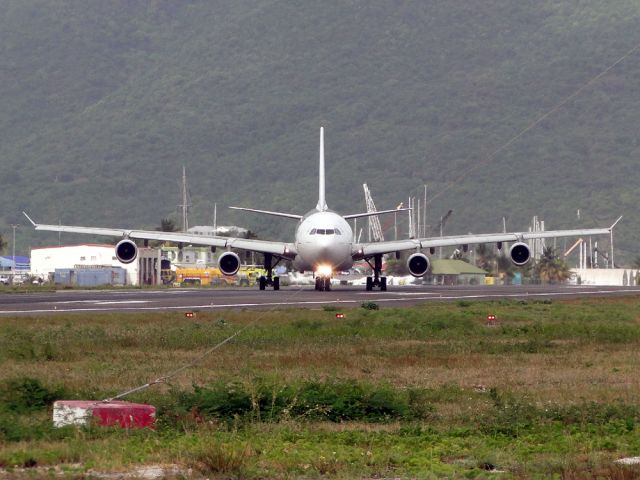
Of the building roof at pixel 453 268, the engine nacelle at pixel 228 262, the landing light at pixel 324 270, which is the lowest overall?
the landing light at pixel 324 270

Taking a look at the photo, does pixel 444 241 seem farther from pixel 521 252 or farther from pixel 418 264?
pixel 521 252

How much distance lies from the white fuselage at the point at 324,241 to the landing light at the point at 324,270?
0.43 ft

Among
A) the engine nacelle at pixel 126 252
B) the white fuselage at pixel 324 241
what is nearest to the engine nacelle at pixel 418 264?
the white fuselage at pixel 324 241

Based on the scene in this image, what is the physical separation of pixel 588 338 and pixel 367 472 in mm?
22950

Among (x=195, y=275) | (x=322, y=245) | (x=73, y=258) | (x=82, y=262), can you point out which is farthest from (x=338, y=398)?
(x=73, y=258)

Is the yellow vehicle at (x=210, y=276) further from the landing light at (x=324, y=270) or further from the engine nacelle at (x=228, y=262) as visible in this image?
the landing light at (x=324, y=270)

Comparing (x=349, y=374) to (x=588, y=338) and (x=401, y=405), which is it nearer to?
(x=401, y=405)

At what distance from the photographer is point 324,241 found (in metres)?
74.9

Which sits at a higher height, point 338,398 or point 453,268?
point 453,268

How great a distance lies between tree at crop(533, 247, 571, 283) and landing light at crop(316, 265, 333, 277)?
9645cm

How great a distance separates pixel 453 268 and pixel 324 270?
91.3 meters

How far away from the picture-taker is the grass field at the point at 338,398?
51.0ft

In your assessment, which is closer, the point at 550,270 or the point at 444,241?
the point at 444,241

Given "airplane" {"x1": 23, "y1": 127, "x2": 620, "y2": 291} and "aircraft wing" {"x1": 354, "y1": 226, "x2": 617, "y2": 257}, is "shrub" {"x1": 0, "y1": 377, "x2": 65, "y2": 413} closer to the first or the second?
"airplane" {"x1": 23, "y1": 127, "x2": 620, "y2": 291}
